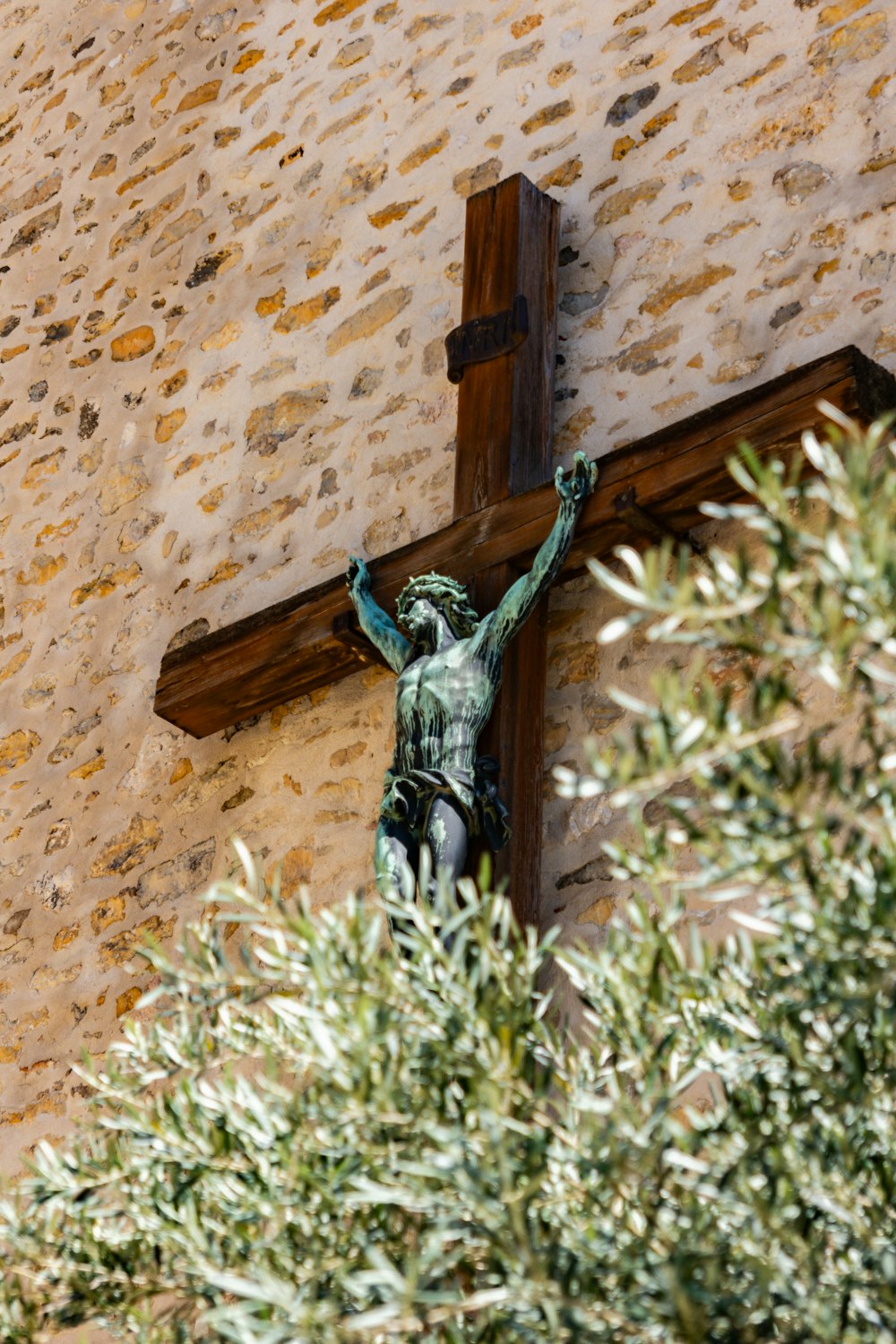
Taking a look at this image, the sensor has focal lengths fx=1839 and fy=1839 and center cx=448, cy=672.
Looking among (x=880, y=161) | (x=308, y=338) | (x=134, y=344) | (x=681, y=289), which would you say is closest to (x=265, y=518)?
(x=308, y=338)

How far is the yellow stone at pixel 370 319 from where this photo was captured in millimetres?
4992

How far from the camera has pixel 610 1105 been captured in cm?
190

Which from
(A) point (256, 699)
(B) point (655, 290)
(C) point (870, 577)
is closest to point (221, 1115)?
(C) point (870, 577)

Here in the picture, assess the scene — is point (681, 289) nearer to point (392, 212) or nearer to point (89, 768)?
point (392, 212)

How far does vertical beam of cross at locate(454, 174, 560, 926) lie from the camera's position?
3.73 m

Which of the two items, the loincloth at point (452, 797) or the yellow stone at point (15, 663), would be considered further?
the yellow stone at point (15, 663)

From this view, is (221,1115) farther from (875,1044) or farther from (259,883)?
(875,1044)

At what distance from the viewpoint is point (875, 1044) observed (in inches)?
76.8

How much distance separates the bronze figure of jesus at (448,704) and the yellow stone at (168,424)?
63.7 inches

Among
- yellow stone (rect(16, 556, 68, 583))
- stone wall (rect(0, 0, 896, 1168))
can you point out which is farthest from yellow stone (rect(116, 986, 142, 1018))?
yellow stone (rect(16, 556, 68, 583))

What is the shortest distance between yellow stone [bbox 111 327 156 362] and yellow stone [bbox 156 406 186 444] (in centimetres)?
32

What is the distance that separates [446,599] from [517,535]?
9.0 inches

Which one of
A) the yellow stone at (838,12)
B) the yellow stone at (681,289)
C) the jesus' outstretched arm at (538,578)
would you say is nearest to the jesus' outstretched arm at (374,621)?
the jesus' outstretched arm at (538,578)

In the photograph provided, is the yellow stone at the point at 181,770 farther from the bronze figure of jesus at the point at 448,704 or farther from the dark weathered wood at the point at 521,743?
the dark weathered wood at the point at 521,743
